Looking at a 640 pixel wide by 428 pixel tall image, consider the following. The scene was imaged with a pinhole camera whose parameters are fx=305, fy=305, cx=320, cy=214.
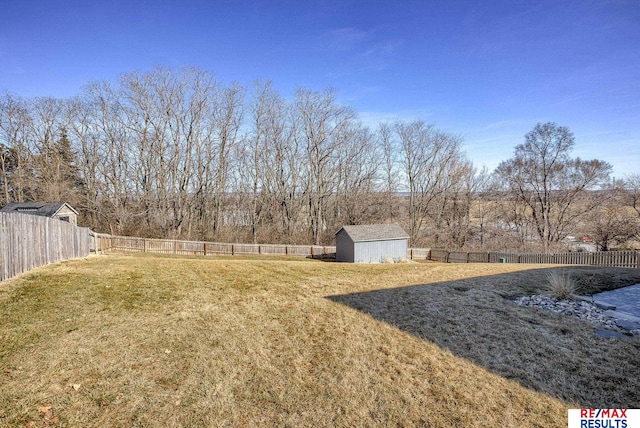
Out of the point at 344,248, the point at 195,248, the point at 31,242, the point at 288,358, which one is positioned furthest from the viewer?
the point at 344,248

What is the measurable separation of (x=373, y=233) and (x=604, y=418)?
70.4 ft

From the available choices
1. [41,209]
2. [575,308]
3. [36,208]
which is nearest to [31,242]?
[41,209]

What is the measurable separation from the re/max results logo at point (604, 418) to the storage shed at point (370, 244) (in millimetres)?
19952

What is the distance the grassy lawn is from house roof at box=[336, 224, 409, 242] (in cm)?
1572

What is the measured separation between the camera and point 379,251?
24891mm

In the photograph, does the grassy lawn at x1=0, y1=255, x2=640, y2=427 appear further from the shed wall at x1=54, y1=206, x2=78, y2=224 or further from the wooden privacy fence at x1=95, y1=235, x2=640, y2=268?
the shed wall at x1=54, y1=206, x2=78, y2=224

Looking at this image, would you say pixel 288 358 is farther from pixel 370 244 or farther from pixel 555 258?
pixel 555 258

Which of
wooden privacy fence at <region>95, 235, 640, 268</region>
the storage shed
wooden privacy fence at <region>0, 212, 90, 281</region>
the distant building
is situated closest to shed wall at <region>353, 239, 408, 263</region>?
the storage shed

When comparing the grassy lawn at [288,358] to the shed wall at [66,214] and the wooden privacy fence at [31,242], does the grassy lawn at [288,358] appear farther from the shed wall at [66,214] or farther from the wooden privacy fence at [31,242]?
the shed wall at [66,214]

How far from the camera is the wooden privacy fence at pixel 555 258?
15.6 m

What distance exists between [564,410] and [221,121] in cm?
3389

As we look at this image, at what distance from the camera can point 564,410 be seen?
3.81 m

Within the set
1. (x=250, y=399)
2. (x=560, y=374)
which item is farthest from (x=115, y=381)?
(x=560, y=374)

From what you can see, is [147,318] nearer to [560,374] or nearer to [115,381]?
[115,381]
